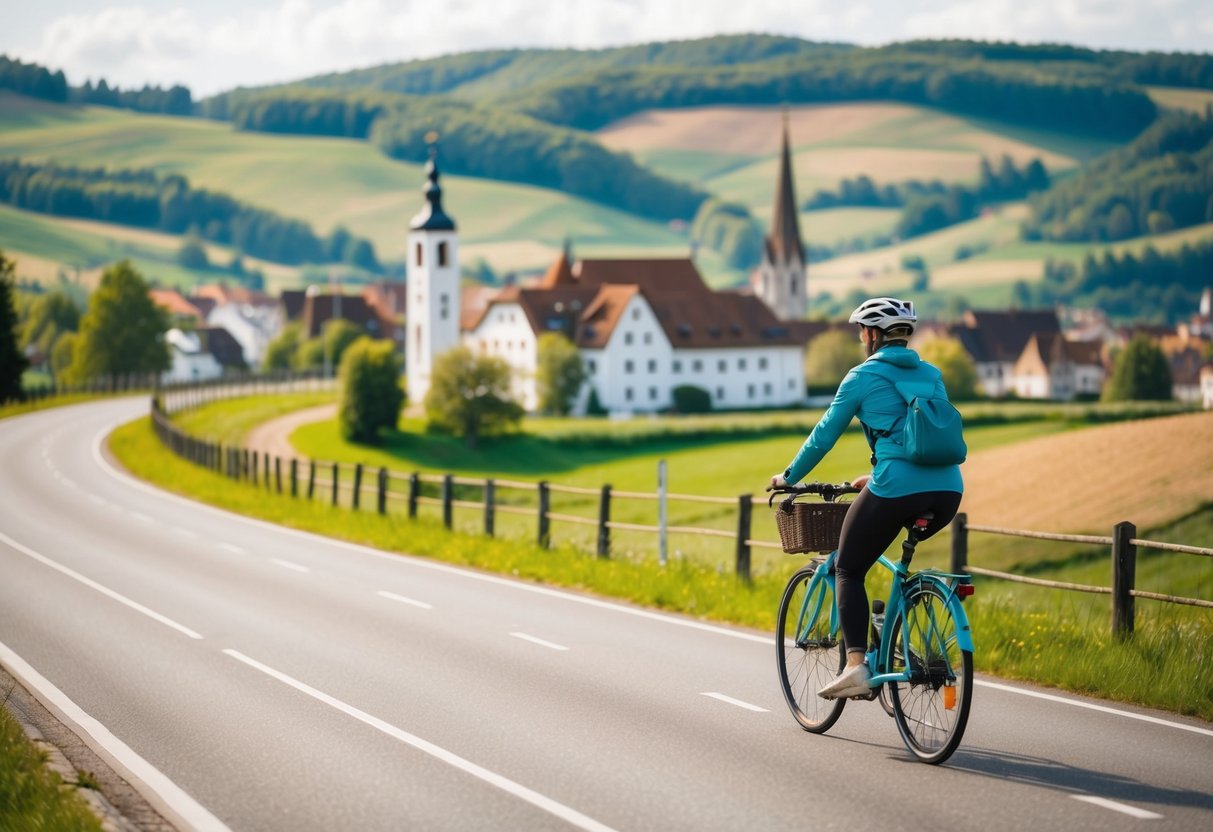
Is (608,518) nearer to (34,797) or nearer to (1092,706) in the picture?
(1092,706)

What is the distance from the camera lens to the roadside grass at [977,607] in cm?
1026

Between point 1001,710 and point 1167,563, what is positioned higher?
point 1001,710

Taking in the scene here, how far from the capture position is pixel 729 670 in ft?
37.4

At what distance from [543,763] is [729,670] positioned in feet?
11.0

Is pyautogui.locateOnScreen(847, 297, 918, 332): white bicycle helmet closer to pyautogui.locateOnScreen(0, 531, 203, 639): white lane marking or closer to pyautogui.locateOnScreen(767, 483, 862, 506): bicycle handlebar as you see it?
pyautogui.locateOnScreen(767, 483, 862, 506): bicycle handlebar

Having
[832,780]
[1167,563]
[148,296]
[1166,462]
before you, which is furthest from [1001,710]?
[148,296]

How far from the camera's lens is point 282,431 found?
264ft

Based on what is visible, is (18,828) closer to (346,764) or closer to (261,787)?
(261,787)

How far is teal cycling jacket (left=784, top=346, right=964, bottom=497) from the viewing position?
7820 millimetres

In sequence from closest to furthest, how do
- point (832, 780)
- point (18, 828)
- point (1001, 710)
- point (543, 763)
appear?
point (18, 828) < point (832, 780) < point (543, 763) < point (1001, 710)

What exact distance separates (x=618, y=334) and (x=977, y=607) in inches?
4319

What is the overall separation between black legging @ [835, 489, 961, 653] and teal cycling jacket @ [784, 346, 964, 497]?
0.19 ft

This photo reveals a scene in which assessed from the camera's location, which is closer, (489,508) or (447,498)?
(489,508)

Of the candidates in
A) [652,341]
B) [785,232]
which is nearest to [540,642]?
[652,341]
